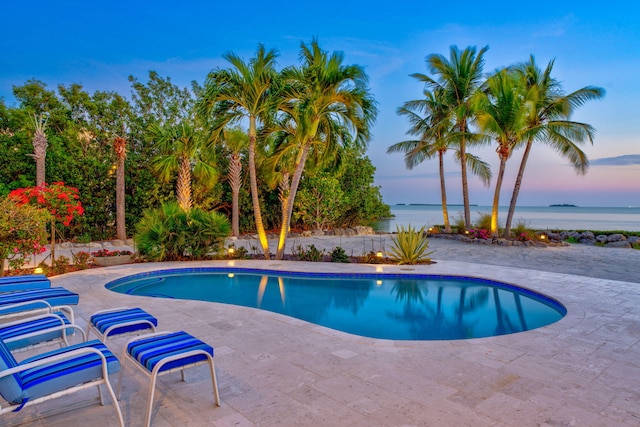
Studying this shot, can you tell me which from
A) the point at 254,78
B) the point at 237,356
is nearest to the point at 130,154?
the point at 254,78

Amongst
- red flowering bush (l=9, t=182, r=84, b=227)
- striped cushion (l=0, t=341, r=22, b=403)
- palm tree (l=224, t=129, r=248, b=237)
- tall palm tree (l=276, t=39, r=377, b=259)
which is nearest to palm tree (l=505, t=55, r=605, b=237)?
tall palm tree (l=276, t=39, r=377, b=259)

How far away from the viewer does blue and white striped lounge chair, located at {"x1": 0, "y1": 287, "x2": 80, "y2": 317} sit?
3.63m

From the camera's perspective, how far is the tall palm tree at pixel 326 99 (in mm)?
9383

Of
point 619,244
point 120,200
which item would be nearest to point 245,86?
point 120,200

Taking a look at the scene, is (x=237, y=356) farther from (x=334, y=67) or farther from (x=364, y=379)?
(x=334, y=67)

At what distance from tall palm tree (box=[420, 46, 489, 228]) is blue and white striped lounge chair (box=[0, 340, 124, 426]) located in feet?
→ 49.9

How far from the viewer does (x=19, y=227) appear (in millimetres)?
6648

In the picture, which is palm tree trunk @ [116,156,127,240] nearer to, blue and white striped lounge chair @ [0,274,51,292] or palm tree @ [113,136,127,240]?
palm tree @ [113,136,127,240]

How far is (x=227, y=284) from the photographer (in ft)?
28.5

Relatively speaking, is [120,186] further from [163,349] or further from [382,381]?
[382,381]

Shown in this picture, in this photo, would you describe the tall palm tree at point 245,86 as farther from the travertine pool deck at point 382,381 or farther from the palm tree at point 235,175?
the palm tree at point 235,175

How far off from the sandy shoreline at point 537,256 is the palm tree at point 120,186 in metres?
0.78

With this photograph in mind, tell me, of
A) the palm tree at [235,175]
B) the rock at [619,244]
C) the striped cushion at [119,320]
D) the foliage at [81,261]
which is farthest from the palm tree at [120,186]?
the rock at [619,244]

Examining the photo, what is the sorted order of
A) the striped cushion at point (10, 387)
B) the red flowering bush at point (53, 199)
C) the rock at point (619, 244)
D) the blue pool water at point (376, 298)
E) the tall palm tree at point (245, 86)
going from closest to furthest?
the striped cushion at point (10, 387)
the blue pool water at point (376, 298)
the red flowering bush at point (53, 199)
the tall palm tree at point (245, 86)
the rock at point (619, 244)
